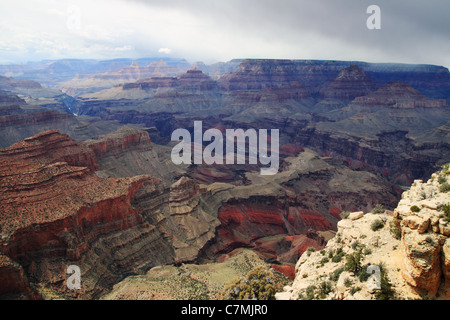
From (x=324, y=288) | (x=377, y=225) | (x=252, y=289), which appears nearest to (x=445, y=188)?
(x=377, y=225)

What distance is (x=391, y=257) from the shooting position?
21.1m

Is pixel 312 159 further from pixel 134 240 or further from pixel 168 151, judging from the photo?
pixel 134 240

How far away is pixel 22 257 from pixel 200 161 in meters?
72.2

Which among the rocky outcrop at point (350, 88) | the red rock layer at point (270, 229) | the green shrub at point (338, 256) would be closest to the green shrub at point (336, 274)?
the green shrub at point (338, 256)

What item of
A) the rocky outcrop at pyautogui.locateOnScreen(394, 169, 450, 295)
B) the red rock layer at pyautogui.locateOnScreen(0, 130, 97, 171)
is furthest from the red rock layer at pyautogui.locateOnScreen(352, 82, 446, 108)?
the rocky outcrop at pyautogui.locateOnScreen(394, 169, 450, 295)

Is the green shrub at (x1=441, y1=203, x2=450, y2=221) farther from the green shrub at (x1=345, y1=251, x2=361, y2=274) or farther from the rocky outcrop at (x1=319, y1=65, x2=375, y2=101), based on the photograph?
the rocky outcrop at (x1=319, y1=65, x2=375, y2=101)

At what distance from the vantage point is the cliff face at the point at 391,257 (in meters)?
17.5

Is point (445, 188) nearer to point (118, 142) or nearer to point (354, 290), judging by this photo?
point (354, 290)

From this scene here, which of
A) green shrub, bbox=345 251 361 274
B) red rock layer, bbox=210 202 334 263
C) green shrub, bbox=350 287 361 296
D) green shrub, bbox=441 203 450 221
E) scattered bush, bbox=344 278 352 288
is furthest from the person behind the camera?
red rock layer, bbox=210 202 334 263

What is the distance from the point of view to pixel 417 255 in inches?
693

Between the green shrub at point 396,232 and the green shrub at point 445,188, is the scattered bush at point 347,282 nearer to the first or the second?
the green shrub at point 396,232

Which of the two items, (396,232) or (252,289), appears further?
(252,289)

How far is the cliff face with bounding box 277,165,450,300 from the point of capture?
17.5 meters
